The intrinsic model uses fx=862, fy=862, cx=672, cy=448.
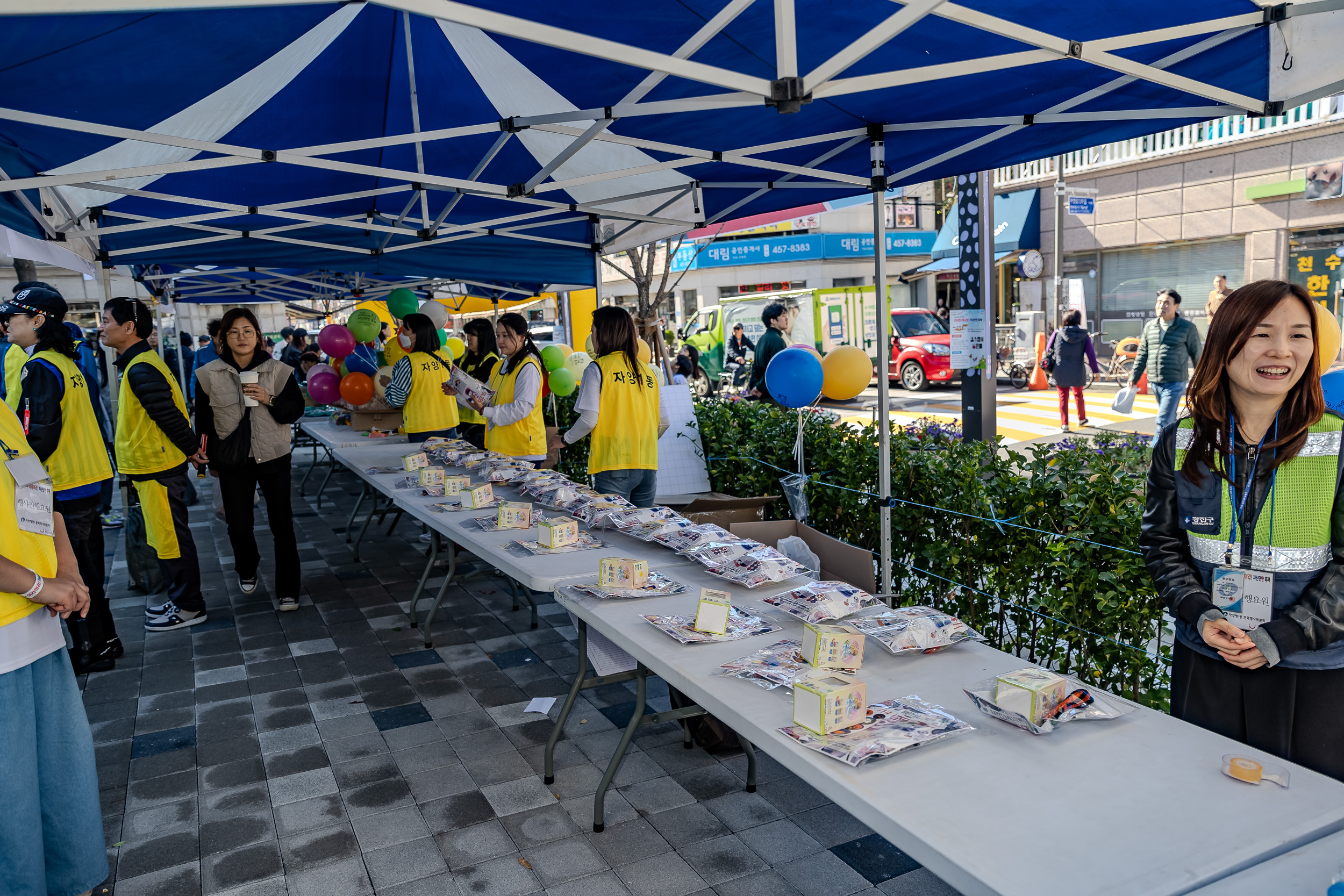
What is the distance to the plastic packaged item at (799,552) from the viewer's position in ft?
10.3

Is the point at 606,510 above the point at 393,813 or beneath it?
above

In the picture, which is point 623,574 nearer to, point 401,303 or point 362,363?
point 401,303

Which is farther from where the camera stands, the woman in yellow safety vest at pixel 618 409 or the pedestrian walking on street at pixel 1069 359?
the pedestrian walking on street at pixel 1069 359

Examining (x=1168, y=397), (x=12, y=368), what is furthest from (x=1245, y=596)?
(x=1168, y=397)

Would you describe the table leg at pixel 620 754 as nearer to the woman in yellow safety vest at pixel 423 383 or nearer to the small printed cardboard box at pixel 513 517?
the small printed cardboard box at pixel 513 517

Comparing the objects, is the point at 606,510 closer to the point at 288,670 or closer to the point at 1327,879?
the point at 288,670

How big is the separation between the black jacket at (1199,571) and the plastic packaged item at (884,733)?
2.09ft

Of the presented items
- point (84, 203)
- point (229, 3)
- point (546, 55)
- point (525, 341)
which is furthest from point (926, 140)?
point (84, 203)

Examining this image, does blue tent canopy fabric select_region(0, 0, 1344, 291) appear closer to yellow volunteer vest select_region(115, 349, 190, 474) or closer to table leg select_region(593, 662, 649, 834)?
yellow volunteer vest select_region(115, 349, 190, 474)

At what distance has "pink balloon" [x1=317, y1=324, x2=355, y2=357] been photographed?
340 inches

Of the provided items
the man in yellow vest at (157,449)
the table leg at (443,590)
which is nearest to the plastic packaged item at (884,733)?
the table leg at (443,590)

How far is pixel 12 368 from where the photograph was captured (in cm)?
414

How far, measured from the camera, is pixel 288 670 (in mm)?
4215

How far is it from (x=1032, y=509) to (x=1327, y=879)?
1.98 meters
